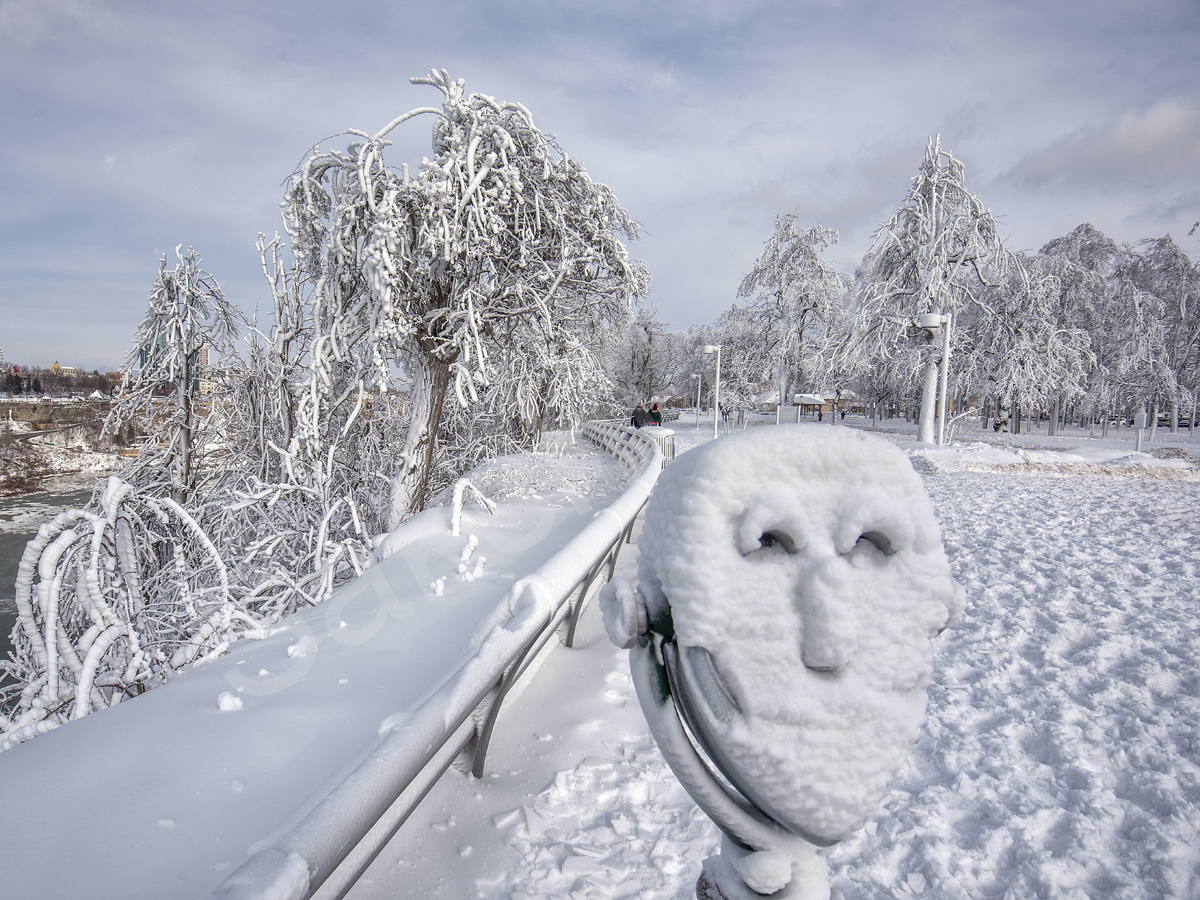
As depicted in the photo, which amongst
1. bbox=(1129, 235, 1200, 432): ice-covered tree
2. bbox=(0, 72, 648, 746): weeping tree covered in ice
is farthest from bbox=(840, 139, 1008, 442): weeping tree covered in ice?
bbox=(1129, 235, 1200, 432): ice-covered tree

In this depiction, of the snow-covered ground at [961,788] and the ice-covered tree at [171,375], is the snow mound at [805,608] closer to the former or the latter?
the snow-covered ground at [961,788]

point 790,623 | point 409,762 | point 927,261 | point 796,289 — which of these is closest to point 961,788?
point 790,623

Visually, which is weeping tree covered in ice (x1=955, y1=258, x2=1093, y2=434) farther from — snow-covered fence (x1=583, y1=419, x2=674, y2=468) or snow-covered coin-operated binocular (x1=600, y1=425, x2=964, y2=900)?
snow-covered coin-operated binocular (x1=600, y1=425, x2=964, y2=900)

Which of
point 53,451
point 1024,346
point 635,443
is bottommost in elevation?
point 53,451

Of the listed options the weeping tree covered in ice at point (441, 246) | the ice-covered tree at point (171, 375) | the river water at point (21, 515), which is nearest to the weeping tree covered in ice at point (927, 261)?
the weeping tree covered in ice at point (441, 246)

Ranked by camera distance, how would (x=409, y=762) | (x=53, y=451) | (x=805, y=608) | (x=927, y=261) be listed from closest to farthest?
1. (x=805, y=608)
2. (x=409, y=762)
3. (x=53, y=451)
4. (x=927, y=261)

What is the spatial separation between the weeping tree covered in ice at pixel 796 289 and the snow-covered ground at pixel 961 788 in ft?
75.0

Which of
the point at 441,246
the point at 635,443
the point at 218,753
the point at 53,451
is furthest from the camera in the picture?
the point at 53,451

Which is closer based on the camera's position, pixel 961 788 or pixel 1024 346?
pixel 961 788

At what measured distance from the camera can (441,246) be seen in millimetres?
7191

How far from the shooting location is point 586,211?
7871mm

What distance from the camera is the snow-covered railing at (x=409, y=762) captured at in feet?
3.13

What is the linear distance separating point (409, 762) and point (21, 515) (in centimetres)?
2216

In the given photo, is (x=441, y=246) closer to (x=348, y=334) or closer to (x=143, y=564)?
(x=348, y=334)
